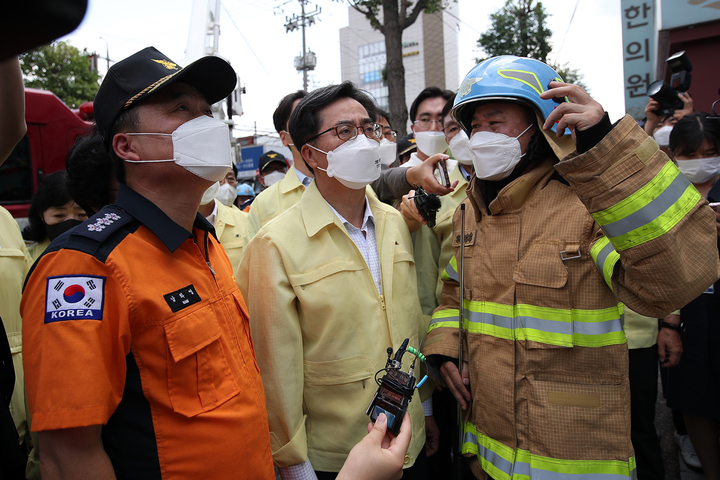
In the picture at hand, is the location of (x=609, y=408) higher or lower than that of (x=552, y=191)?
lower

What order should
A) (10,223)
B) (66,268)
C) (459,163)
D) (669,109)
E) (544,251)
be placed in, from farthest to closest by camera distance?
(669,109) < (459,163) < (10,223) < (544,251) < (66,268)

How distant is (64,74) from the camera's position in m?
16.3

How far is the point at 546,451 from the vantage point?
5.70 feet

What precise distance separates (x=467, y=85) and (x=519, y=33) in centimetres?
2612

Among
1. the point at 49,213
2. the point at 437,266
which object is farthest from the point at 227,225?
the point at 437,266

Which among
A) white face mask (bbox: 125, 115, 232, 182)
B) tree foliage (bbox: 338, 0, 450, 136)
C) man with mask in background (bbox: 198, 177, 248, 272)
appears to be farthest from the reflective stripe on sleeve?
tree foliage (bbox: 338, 0, 450, 136)

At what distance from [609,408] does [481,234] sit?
87 centimetres

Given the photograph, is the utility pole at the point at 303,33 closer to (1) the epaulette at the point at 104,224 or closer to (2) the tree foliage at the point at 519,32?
(2) the tree foliage at the point at 519,32

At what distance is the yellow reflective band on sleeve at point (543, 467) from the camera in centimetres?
171

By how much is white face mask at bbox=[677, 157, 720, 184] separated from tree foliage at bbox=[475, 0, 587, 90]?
22.8m

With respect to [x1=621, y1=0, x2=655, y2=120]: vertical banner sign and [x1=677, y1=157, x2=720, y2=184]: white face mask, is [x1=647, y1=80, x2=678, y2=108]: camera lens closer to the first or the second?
[x1=677, y1=157, x2=720, y2=184]: white face mask

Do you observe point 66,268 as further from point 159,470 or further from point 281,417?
point 281,417

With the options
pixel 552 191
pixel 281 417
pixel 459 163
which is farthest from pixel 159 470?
pixel 459 163

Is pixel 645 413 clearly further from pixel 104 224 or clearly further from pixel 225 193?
pixel 225 193
